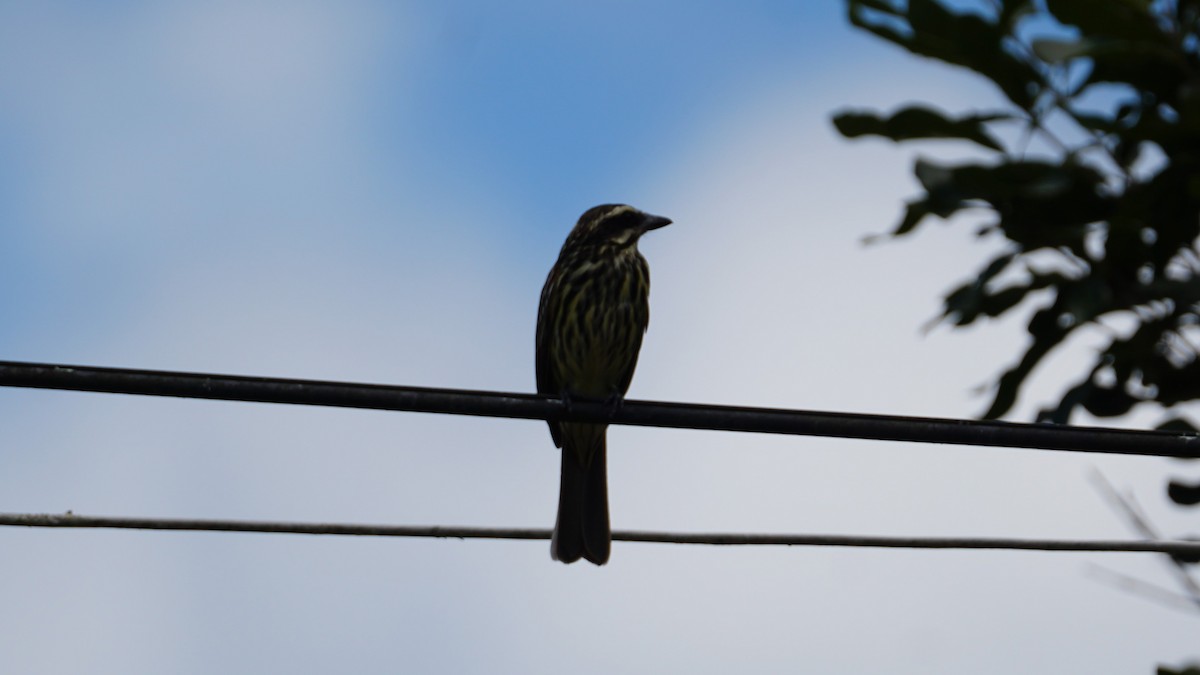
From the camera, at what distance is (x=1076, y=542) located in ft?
18.2

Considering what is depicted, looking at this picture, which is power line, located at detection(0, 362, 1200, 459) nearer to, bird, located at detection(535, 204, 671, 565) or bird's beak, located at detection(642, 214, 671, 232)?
bird, located at detection(535, 204, 671, 565)

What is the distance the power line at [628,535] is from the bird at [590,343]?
197 cm

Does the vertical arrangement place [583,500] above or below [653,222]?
below

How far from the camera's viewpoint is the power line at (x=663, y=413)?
4734 mm

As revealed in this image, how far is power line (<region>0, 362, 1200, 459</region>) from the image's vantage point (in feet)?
15.5

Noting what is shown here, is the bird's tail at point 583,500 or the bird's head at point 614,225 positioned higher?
the bird's head at point 614,225

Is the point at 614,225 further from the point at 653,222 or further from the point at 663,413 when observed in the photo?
the point at 663,413

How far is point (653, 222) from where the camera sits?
8148 millimetres

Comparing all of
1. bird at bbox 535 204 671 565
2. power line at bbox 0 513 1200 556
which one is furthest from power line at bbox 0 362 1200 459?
bird at bbox 535 204 671 565

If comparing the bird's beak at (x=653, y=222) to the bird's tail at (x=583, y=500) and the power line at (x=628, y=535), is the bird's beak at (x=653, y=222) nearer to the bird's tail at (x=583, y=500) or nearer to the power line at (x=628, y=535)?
the bird's tail at (x=583, y=500)

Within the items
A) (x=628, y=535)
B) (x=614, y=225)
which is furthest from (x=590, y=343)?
(x=628, y=535)

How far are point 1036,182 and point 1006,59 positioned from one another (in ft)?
1.32

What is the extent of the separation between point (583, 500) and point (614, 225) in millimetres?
1243

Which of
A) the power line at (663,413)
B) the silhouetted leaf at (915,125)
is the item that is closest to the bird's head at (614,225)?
the silhouetted leaf at (915,125)
